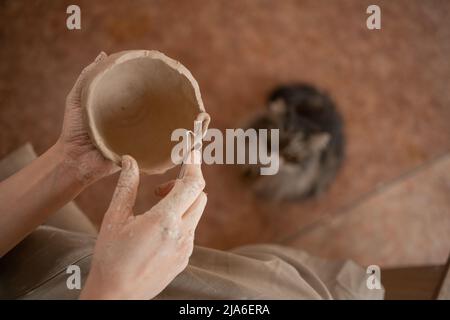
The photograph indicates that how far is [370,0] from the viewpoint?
1952 millimetres

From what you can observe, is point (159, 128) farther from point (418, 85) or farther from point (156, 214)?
point (418, 85)

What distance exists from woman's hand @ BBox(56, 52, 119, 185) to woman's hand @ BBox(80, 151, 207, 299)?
0.14 metres

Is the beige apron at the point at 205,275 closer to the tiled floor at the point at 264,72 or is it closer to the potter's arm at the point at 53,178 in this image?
the potter's arm at the point at 53,178

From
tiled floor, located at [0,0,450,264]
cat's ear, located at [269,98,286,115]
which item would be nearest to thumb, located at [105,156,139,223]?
tiled floor, located at [0,0,450,264]

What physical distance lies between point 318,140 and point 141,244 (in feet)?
3.60

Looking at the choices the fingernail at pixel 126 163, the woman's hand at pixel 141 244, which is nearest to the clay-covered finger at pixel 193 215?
the woman's hand at pixel 141 244

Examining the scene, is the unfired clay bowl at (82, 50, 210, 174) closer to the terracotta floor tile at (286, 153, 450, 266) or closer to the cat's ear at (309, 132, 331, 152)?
the cat's ear at (309, 132, 331, 152)

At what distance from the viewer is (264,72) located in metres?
1.97

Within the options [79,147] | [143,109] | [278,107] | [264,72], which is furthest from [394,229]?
[79,147]

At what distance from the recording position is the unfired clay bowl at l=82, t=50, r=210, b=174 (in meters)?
0.87

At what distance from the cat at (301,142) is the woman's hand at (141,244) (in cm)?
98

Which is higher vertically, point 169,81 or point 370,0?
point 370,0
